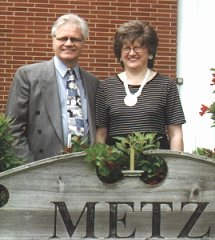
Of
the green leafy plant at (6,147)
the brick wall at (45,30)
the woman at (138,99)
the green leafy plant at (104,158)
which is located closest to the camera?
the green leafy plant at (104,158)

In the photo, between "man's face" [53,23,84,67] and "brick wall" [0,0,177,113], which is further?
"brick wall" [0,0,177,113]

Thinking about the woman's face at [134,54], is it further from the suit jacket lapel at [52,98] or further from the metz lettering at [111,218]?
the metz lettering at [111,218]

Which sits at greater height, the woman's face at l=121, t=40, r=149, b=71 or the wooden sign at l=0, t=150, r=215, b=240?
the woman's face at l=121, t=40, r=149, b=71

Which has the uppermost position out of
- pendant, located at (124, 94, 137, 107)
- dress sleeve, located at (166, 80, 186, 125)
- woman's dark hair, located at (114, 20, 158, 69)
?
woman's dark hair, located at (114, 20, 158, 69)

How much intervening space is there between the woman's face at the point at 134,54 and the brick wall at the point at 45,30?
415 centimetres

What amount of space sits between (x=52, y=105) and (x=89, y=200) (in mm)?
915

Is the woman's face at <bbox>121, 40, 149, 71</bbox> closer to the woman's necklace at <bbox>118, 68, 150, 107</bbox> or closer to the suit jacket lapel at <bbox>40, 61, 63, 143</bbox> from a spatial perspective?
the woman's necklace at <bbox>118, 68, 150, 107</bbox>

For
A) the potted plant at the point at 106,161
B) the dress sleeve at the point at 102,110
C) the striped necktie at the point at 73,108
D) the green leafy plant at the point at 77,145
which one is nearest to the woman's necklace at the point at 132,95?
the dress sleeve at the point at 102,110

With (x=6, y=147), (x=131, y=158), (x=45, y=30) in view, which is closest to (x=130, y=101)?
(x=131, y=158)

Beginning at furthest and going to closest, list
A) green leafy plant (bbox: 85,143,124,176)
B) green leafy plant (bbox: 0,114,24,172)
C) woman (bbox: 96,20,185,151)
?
woman (bbox: 96,20,185,151) < green leafy plant (bbox: 0,114,24,172) < green leafy plant (bbox: 85,143,124,176)

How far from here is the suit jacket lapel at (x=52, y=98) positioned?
14.8 feet

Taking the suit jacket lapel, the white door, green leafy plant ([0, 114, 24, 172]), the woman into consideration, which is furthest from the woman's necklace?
the white door

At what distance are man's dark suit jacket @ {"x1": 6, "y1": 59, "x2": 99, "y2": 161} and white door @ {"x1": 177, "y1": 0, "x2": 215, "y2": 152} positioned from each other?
4.24 m

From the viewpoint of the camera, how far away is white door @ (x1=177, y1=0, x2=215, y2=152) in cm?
870
